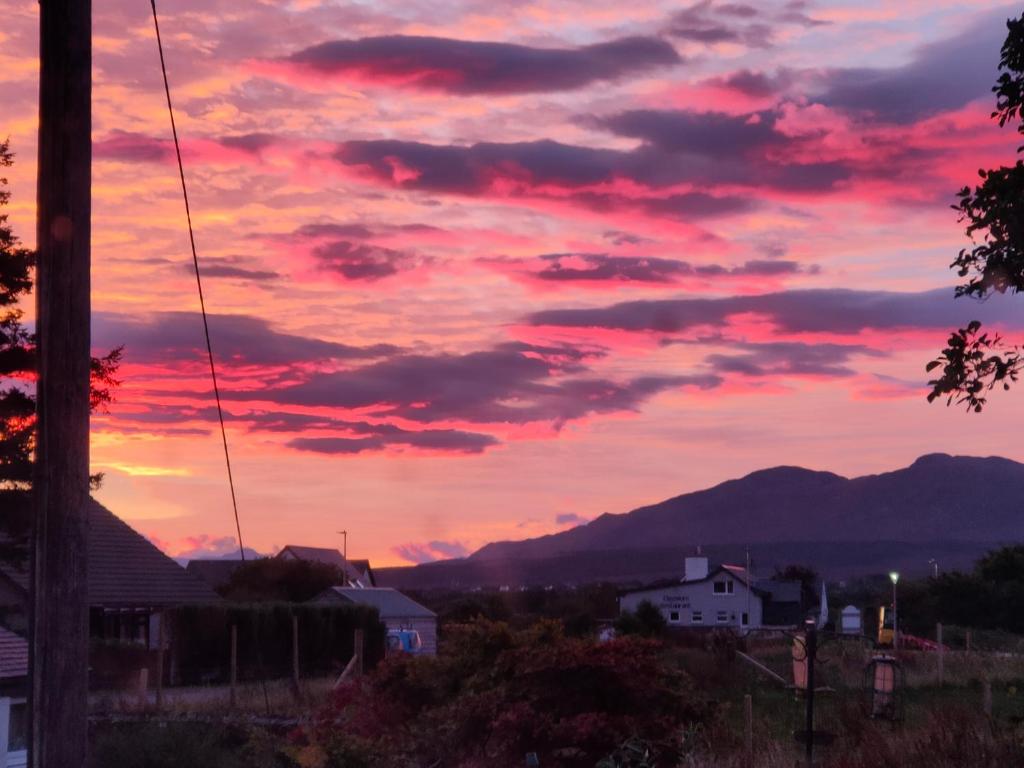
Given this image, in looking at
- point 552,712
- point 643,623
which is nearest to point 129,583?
point 643,623

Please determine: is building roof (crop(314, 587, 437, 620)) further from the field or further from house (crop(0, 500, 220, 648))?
the field

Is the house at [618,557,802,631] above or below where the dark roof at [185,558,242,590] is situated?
below

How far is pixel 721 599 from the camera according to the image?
104250 mm

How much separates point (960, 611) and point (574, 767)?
70.5 m

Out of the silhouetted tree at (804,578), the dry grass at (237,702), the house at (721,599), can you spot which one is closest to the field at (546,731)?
the dry grass at (237,702)

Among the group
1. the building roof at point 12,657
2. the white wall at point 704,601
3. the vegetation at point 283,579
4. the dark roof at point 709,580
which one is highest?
the building roof at point 12,657

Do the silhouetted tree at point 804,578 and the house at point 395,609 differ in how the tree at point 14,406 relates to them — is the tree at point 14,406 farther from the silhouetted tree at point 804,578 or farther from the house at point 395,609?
the silhouetted tree at point 804,578

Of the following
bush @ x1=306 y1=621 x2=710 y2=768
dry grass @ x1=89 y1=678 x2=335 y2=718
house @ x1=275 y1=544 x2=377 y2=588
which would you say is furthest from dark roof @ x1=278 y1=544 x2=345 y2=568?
bush @ x1=306 y1=621 x2=710 y2=768

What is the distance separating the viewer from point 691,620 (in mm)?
103938

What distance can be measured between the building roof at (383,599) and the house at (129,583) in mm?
20617

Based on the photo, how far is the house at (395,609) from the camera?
74.1 metres

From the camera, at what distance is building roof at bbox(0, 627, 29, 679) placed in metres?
22.9

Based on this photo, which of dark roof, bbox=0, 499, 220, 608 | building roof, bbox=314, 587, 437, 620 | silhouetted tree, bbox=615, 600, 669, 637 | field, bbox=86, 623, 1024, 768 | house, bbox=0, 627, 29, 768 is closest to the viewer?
field, bbox=86, 623, 1024, 768

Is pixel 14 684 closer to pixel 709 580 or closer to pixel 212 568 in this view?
pixel 709 580
